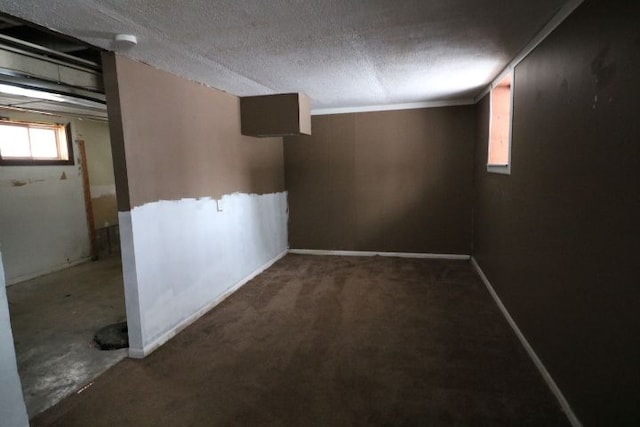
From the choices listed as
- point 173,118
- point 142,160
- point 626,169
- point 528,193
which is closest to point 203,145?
point 173,118

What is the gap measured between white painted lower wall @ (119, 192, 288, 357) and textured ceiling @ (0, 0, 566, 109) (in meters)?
1.11

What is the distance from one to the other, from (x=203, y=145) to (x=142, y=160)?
801mm

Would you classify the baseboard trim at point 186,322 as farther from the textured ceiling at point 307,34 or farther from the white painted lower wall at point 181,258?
the textured ceiling at point 307,34

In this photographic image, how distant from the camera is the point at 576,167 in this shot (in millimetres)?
1730

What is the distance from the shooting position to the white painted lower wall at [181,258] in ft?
8.01

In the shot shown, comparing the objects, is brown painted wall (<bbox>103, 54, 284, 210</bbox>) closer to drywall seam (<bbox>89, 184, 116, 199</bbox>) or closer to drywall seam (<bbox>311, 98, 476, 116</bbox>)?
drywall seam (<bbox>311, 98, 476, 116</bbox>)

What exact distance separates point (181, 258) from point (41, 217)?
291 cm

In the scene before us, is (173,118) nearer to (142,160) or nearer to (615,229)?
(142,160)

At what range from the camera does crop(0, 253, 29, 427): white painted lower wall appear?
154cm

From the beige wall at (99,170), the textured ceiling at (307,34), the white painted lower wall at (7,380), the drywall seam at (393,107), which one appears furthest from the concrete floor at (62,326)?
the drywall seam at (393,107)

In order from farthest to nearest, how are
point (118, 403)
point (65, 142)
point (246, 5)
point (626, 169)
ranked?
point (65, 142), point (118, 403), point (246, 5), point (626, 169)

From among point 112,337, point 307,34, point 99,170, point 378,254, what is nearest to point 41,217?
point 99,170

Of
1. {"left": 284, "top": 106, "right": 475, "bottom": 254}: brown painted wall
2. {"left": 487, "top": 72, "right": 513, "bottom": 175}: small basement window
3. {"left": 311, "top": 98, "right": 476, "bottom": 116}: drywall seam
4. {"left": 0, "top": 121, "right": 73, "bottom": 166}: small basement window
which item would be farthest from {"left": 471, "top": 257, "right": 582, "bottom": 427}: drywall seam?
{"left": 0, "top": 121, "right": 73, "bottom": 166}: small basement window

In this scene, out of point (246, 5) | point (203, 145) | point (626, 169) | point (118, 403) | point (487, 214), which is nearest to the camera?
point (626, 169)
